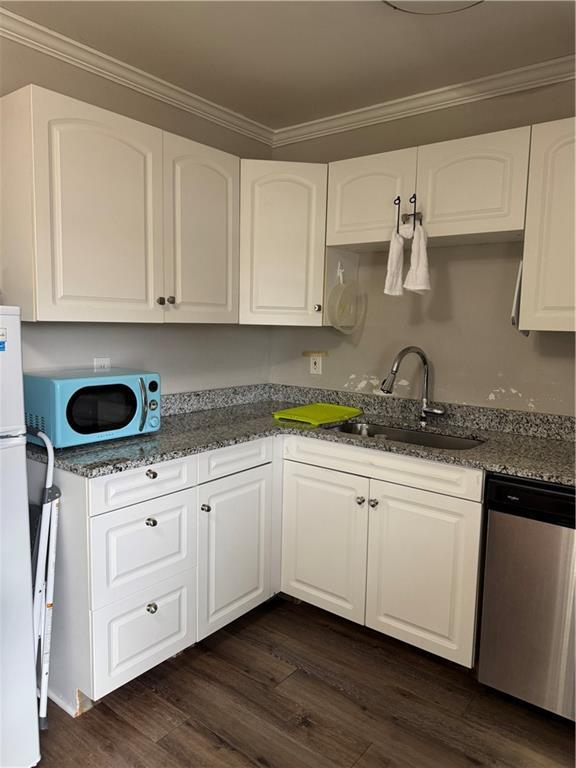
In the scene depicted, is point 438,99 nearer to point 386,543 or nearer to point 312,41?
point 312,41

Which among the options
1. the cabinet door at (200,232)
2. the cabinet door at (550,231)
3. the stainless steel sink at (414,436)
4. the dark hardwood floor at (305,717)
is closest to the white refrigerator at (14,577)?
the dark hardwood floor at (305,717)

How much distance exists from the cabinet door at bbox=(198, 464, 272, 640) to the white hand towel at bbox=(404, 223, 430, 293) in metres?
1.00

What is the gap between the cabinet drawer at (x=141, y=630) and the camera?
1.71 metres

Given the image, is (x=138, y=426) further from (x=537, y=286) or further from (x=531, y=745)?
(x=531, y=745)

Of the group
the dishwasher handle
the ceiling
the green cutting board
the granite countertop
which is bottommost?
the dishwasher handle

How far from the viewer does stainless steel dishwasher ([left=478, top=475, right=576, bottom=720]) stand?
5.48 ft

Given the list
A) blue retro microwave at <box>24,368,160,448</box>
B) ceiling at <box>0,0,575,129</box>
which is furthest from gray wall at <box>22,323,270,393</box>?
ceiling at <box>0,0,575,129</box>

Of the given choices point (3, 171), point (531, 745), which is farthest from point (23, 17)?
point (531, 745)

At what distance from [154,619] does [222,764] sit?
19.6 inches

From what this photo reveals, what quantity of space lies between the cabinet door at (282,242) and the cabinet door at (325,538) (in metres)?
0.74

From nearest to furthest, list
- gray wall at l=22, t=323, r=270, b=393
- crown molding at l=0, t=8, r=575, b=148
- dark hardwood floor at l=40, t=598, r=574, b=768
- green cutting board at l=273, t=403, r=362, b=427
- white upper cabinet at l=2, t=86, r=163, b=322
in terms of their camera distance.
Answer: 1. dark hardwood floor at l=40, t=598, r=574, b=768
2. white upper cabinet at l=2, t=86, r=163, b=322
3. crown molding at l=0, t=8, r=575, b=148
4. gray wall at l=22, t=323, r=270, b=393
5. green cutting board at l=273, t=403, r=362, b=427

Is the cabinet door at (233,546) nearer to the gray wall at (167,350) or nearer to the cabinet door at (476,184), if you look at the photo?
the gray wall at (167,350)

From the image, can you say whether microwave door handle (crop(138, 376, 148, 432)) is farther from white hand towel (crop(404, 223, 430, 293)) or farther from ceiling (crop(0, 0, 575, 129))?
ceiling (crop(0, 0, 575, 129))

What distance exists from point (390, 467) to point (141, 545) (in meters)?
0.95
